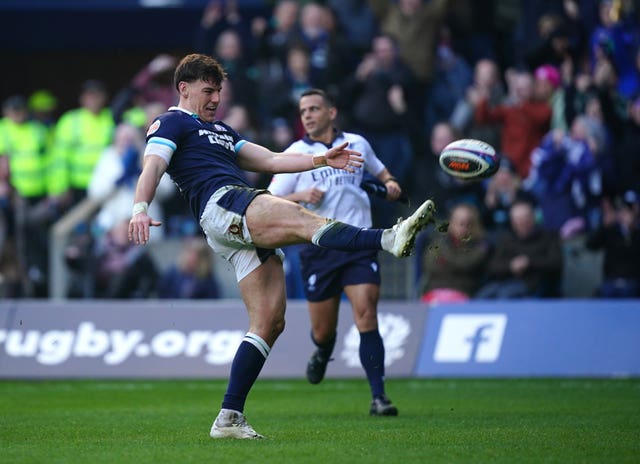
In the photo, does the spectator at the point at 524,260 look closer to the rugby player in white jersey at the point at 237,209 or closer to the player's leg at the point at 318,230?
the rugby player in white jersey at the point at 237,209

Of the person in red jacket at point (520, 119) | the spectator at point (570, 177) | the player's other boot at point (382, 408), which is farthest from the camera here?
the person in red jacket at point (520, 119)

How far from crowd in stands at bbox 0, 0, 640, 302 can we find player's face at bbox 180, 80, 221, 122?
6.89 metres

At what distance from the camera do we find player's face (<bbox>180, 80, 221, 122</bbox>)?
8.79m

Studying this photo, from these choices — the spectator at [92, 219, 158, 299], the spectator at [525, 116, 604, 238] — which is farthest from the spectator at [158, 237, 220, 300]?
the spectator at [525, 116, 604, 238]

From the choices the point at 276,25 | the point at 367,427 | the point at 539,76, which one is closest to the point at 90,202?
the point at 276,25

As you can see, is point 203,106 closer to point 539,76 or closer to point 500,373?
point 500,373

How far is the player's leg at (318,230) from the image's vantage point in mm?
7832

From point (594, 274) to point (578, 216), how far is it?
851 millimetres

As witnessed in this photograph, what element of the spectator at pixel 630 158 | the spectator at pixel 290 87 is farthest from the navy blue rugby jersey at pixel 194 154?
the spectator at pixel 290 87

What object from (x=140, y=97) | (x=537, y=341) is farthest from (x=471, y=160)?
(x=140, y=97)

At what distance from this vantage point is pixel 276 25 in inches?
790

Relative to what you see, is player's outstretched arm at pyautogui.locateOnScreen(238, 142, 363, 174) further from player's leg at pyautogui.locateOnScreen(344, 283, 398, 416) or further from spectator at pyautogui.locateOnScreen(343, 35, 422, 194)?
spectator at pyautogui.locateOnScreen(343, 35, 422, 194)

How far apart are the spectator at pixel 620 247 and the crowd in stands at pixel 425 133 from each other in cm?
2

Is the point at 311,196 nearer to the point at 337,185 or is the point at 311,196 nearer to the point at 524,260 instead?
the point at 337,185
